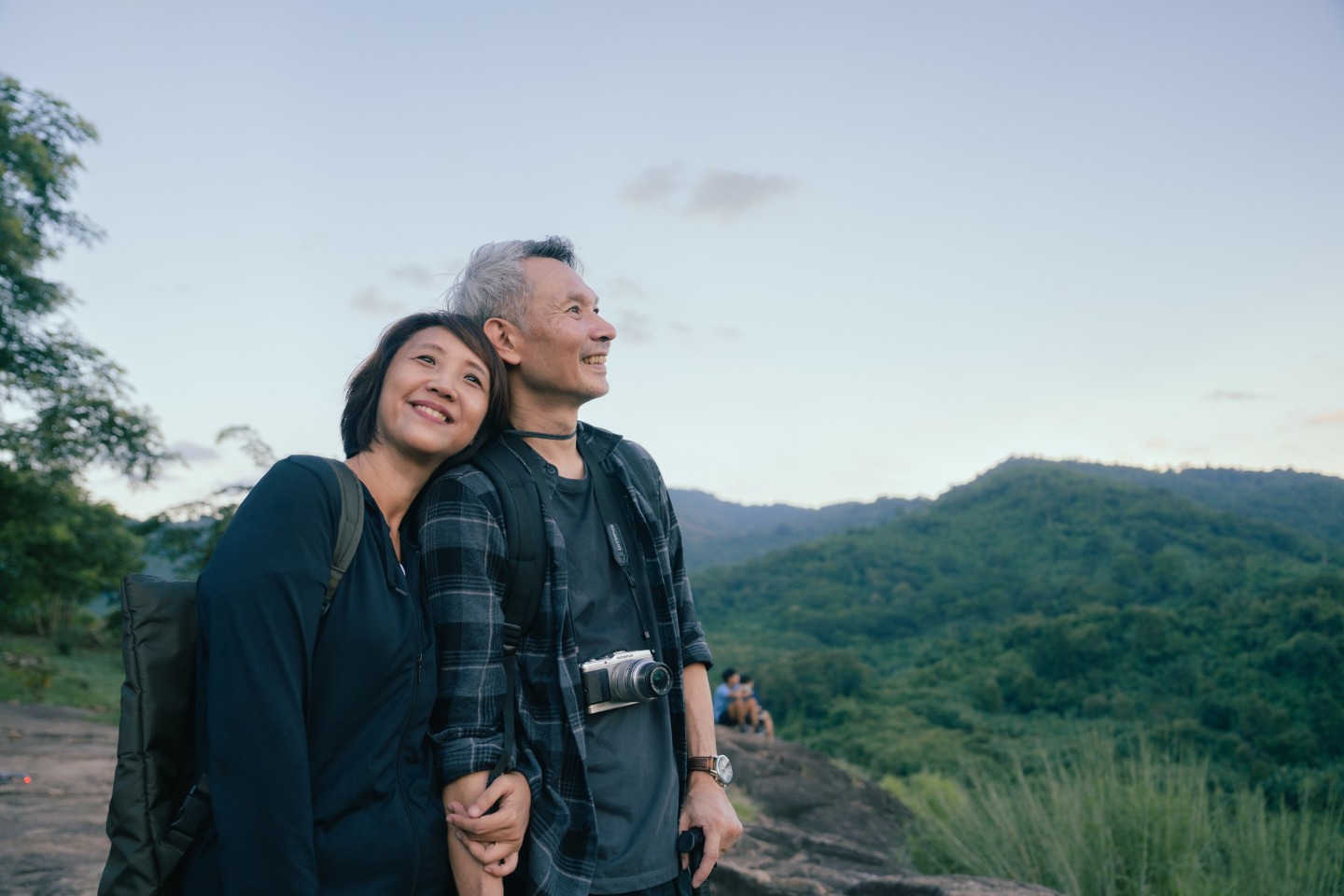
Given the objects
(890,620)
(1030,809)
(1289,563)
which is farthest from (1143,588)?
(1030,809)

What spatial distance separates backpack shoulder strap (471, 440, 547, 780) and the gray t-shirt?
103 mm

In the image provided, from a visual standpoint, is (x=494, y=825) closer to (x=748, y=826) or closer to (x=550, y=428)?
(x=550, y=428)

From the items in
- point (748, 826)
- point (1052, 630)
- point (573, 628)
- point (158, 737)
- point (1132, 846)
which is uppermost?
point (573, 628)

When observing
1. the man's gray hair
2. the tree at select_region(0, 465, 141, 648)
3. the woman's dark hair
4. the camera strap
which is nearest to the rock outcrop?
the camera strap

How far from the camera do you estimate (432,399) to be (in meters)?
1.76

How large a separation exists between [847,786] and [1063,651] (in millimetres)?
22855

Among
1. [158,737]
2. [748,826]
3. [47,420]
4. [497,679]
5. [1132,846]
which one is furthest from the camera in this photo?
[47,420]

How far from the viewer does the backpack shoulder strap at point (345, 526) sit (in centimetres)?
149

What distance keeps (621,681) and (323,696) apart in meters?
0.55

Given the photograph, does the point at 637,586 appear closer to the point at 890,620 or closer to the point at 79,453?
the point at 79,453

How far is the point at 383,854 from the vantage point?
1.46 m

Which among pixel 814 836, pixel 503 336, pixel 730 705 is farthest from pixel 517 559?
pixel 730 705

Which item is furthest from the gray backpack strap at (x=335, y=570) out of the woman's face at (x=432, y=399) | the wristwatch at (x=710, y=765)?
the wristwatch at (x=710, y=765)

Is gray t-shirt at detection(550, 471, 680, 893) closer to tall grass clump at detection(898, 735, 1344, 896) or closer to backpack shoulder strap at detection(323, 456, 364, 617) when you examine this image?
backpack shoulder strap at detection(323, 456, 364, 617)
